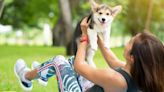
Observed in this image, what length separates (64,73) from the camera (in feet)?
12.7

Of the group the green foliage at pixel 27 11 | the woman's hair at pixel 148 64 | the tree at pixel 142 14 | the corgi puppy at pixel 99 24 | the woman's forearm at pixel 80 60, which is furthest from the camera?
the green foliage at pixel 27 11

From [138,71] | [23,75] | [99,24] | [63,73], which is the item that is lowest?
[23,75]

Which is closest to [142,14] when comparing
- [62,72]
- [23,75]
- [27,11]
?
[27,11]

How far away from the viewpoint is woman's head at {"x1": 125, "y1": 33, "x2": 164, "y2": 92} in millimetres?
3180

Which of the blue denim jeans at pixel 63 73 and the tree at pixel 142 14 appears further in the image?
the tree at pixel 142 14

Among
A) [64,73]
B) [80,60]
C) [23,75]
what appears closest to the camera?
[80,60]

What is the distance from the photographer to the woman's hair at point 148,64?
3180mm

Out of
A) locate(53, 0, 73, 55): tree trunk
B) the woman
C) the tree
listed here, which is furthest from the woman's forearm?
the tree

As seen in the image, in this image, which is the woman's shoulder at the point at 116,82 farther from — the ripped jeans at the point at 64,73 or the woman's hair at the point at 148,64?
the ripped jeans at the point at 64,73

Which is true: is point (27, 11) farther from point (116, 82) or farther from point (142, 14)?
point (116, 82)

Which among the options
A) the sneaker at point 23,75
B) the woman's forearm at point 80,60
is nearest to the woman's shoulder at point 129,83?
the woman's forearm at point 80,60

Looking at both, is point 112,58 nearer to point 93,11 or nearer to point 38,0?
point 93,11

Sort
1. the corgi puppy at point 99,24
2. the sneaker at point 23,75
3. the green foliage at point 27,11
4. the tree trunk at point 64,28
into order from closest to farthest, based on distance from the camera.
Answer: the corgi puppy at point 99,24
the sneaker at point 23,75
the tree trunk at point 64,28
the green foliage at point 27,11

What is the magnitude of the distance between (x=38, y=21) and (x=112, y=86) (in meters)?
26.3
